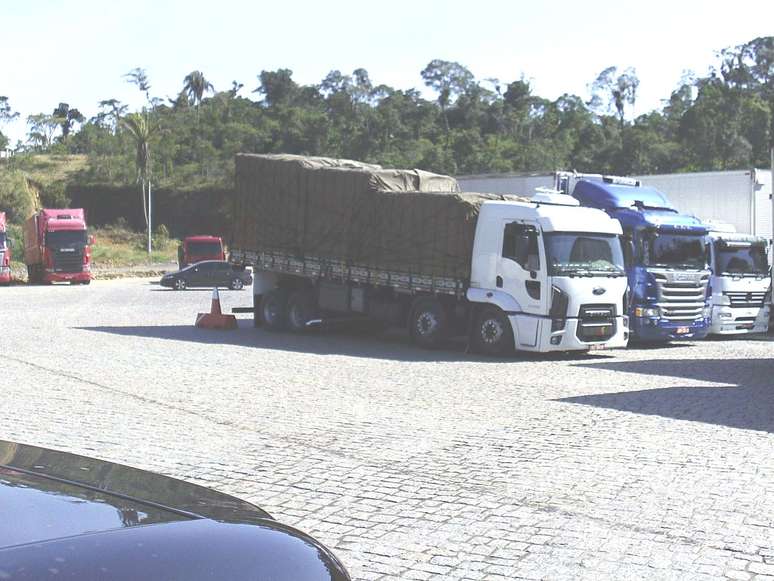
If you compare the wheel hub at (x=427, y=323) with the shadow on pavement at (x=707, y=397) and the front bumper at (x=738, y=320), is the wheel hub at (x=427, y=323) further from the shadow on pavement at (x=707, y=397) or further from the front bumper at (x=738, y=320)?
the front bumper at (x=738, y=320)

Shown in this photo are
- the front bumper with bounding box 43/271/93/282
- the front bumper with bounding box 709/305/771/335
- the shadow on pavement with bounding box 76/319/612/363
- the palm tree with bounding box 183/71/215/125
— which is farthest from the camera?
the palm tree with bounding box 183/71/215/125

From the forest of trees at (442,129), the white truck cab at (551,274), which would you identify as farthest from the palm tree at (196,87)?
the white truck cab at (551,274)

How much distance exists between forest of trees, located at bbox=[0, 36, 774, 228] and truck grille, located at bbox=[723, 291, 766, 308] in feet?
154

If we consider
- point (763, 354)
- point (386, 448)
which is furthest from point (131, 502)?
point (763, 354)

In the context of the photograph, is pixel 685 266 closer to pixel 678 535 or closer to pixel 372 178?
pixel 372 178

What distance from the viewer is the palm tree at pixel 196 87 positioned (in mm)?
114125

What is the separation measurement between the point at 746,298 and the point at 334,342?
9.28 m

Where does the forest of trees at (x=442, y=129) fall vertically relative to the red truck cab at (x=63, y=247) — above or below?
above

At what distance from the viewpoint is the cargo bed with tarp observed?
19891 millimetres

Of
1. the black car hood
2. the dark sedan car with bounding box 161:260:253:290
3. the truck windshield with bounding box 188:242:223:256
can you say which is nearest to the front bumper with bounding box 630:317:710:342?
the black car hood

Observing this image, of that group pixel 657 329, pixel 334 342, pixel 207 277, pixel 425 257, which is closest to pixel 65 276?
pixel 207 277

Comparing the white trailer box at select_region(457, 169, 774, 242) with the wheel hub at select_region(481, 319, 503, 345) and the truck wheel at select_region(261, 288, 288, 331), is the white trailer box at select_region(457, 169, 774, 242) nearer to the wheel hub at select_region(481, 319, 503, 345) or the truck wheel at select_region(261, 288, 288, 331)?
the truck wheel at select_region(261, 288, 288, 331)

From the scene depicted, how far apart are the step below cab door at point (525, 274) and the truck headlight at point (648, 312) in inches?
130

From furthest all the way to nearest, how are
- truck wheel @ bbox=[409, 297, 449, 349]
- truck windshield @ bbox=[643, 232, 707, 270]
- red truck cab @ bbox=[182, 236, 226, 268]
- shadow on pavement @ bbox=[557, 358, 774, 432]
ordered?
1. red truck cab @ bbox=[182, 236, 226, 268]
2. truck windshield @ bbox=[643, 232, 707, 270]
3. truck wheel @ bbox=[409, 297, 449, 349]
4. shadow on pavement @ bbox=[557, 358, 774, 432]
